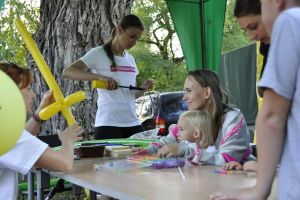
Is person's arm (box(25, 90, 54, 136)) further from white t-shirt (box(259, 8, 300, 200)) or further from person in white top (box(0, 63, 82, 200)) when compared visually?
white t-shirt (box(259, 8, 300, 200))

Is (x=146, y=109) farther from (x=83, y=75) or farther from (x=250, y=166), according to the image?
(x=250, y=166)

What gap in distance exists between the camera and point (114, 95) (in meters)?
2.99

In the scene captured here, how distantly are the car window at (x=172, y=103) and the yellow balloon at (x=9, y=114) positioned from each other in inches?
249

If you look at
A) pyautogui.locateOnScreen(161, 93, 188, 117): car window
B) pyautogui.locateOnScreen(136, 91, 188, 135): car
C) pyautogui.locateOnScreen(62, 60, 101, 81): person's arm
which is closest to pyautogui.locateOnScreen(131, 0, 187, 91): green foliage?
pyautogui.locateOnScreen(136, 91, 188, 135): car

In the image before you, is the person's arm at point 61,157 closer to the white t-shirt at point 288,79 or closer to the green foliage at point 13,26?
the white t-shirt at point 288,79

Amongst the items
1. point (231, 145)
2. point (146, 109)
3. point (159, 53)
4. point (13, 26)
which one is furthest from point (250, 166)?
point (159, 53)

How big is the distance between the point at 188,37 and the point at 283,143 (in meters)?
3.66

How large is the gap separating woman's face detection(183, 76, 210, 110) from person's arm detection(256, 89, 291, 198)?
133 centimetres

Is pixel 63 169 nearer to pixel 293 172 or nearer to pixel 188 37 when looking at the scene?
pixel 293 172

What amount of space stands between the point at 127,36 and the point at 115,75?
0.93 ft

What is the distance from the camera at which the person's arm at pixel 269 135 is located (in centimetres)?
91

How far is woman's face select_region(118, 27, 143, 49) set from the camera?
300 centimetres

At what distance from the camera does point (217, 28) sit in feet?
14.8

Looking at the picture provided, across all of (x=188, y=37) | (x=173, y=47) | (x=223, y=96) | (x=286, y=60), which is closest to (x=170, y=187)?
(x=286, y=60)
